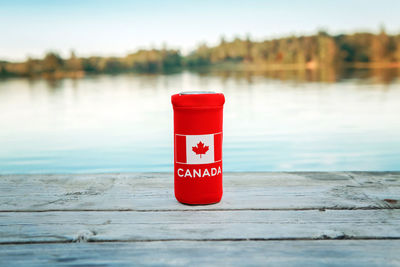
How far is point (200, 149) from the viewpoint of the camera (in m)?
2.36

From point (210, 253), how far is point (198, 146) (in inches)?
29.2

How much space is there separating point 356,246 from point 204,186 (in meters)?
0.91

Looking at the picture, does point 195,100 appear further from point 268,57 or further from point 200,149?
point 268,57

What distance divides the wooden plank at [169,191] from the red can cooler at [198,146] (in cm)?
9

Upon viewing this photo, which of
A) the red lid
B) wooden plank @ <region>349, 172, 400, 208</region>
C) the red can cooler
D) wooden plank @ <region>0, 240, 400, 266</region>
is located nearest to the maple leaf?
the red can cooler

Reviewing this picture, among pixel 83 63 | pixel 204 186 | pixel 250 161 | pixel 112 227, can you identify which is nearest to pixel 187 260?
pixel 112 227

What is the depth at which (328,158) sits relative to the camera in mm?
7848

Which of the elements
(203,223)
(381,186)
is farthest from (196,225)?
(381,186)

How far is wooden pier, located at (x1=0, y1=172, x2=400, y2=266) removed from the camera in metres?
1.77

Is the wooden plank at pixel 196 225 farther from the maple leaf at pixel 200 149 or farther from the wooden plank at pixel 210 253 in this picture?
the maple leaf at pixel 200 149

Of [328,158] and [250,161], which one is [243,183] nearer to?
[250,161]

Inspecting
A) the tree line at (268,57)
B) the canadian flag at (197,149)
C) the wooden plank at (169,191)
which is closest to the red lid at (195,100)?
the canadian flag at (197,149)

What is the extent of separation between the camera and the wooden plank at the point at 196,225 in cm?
196

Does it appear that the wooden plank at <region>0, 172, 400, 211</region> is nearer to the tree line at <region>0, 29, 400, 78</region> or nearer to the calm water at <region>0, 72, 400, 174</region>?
the calm water at <region>0, 72, 400, 174</region>
